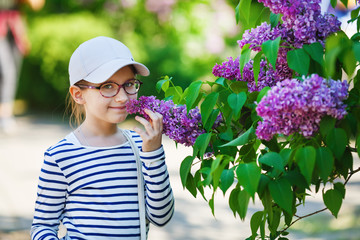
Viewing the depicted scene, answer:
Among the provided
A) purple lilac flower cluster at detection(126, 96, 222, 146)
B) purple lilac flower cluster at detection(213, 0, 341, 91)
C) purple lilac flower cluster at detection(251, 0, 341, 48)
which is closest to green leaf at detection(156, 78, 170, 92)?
purple lilac flower cluster at detection(126, 96, 222, 146)

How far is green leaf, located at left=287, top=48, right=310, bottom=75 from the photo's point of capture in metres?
1.28

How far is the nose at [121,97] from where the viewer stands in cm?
175

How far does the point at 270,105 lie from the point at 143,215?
75 centimetres

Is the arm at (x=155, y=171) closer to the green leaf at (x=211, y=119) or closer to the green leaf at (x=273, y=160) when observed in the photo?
the green leaf at (x=211, y=119)

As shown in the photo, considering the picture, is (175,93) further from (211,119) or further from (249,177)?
(249,177)

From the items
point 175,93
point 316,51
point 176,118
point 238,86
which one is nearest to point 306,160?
point 316,51

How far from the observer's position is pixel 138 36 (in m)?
13.9

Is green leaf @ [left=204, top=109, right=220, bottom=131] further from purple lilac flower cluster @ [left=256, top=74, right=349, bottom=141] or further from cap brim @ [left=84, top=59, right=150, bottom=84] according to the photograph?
cap brim @ [left=84, top=59, right=150, bottom=84]

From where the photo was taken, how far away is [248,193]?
123 cm

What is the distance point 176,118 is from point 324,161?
49 centimetres

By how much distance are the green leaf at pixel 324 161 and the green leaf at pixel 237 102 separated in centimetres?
22

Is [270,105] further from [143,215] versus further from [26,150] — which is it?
[26,150]

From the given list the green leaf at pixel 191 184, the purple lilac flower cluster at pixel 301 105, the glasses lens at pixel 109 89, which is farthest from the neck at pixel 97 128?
the purple lilac flower cluster at pixel 301 105

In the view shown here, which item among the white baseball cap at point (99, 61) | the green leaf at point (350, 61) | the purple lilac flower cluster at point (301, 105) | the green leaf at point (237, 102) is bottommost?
the purple lilac flower cluster at point (301, 105)
